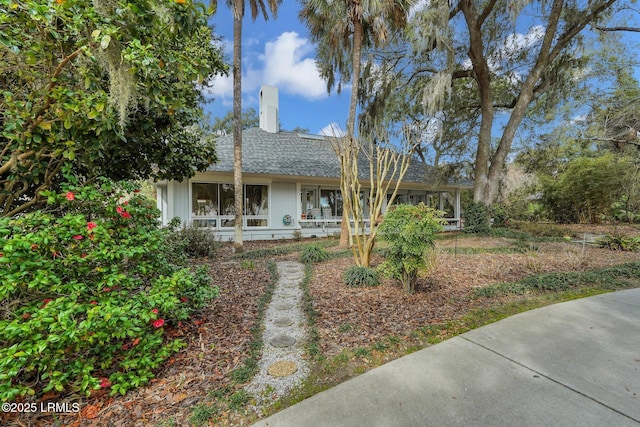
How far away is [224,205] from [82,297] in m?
8.93

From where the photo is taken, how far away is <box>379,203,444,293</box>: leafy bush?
4000 millimetres

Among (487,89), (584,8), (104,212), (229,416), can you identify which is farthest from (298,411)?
(584,8)

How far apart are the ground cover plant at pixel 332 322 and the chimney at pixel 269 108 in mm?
9737

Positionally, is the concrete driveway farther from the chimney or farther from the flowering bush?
the chimney

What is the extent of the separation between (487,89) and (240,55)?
985 centimetres

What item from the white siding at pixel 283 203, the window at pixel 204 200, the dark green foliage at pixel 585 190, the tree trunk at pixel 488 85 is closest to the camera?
the tree trunk at pixel 488 85

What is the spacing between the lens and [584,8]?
31.4 ft

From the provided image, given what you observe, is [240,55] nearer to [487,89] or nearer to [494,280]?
[494,280]

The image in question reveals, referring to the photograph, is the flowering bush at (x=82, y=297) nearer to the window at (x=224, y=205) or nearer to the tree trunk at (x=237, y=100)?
the tree trunk at (x=237, y=100)

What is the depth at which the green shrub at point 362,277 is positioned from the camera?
476cm

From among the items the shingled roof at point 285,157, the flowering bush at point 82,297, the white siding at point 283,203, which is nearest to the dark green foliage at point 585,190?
the shingled roof at point 285,157

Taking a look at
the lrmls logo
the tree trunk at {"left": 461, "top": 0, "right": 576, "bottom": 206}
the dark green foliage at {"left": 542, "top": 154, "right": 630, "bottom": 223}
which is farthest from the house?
the lrmls logo

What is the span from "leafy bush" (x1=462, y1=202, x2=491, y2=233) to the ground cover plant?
4242 millimetres

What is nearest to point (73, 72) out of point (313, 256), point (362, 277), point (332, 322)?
point (332, 322)
